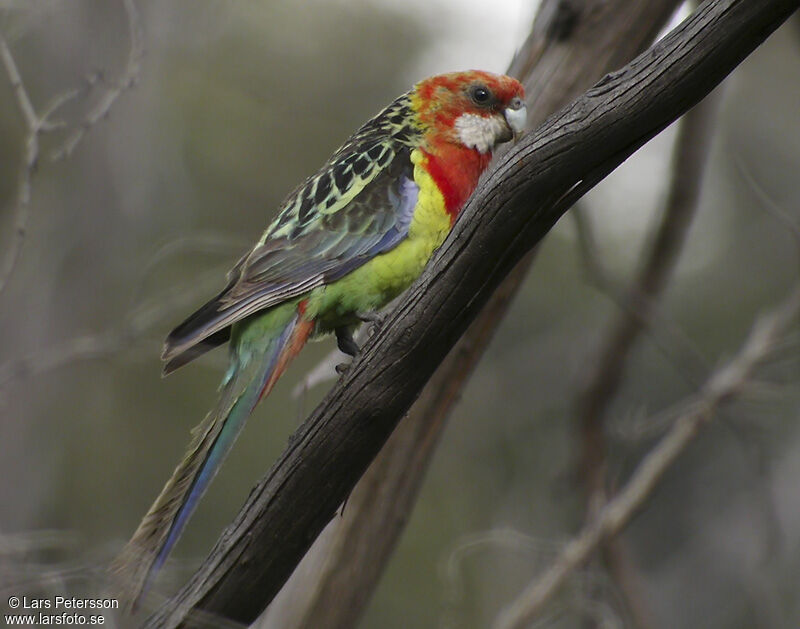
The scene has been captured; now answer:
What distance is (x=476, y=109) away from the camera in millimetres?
4629

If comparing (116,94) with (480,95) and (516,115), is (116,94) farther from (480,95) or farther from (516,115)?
(516,115)

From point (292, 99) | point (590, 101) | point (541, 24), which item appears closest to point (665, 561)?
point (541, 24)

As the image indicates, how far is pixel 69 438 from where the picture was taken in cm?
766

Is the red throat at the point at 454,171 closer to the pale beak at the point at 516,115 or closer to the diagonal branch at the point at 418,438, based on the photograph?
the pale beak at the point at 516,115

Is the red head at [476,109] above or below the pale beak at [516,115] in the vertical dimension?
above

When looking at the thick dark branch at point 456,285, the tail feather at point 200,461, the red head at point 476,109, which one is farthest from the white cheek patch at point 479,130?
the thick dark branch at point 456,285

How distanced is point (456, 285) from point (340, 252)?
122 centimetres

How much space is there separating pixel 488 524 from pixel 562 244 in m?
3.40

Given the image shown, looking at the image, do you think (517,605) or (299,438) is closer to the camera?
(299,438)

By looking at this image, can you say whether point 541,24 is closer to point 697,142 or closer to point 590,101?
point 697,142

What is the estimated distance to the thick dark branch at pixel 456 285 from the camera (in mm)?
2584

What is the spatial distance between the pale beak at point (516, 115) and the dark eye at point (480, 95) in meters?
0.11

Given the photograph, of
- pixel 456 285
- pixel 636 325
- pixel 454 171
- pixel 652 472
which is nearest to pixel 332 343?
pixel 636 325

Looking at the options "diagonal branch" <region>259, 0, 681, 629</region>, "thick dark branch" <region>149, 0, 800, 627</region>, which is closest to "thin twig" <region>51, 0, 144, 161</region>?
"thick dark branch" <region>149, 0, 800, 627</region>
